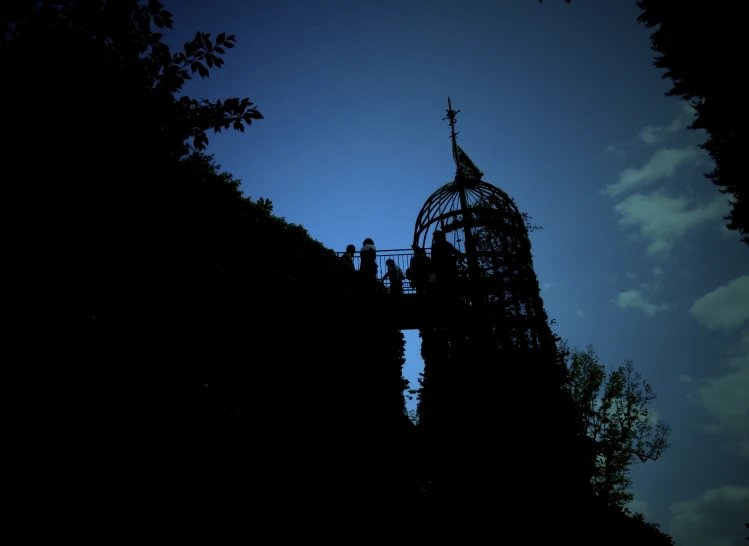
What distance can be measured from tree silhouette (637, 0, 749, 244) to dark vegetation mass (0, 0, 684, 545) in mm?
6073

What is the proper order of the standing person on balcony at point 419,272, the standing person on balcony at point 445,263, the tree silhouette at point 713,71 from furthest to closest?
the standing person on balcony at point 419,272
the standing person on balcony at point 445,263
the tree silhouette at point 713,71

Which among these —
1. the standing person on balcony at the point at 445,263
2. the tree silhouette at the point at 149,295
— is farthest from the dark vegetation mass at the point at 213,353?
the standing person on balcony at the point at 445,263

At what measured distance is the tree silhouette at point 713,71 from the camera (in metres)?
5.41

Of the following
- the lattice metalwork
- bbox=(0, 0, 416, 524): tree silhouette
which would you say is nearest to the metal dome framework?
the lattice metalwork

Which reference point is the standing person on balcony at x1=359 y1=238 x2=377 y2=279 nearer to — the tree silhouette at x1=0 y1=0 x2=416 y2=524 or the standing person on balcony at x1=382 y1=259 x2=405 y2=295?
the standing person on balcony at x1=382 y1=259 x2=405 y2=295

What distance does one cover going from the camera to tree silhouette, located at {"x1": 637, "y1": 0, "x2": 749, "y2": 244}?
5.41 meters

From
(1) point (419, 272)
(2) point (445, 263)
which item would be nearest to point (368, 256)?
(1) point (419, 272)

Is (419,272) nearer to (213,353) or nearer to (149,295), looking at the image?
(213,353)

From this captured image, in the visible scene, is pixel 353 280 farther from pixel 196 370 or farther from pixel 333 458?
pixel 196 370

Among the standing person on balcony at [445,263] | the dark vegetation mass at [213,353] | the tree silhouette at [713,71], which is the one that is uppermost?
the tree silhouette at [713,71]

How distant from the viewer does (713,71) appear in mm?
8977

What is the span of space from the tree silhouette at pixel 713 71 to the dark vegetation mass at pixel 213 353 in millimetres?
6073

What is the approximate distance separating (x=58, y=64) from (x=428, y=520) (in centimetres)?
860

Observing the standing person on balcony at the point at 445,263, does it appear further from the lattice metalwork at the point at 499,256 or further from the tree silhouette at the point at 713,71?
the tree silhouette at the point at 713,71
